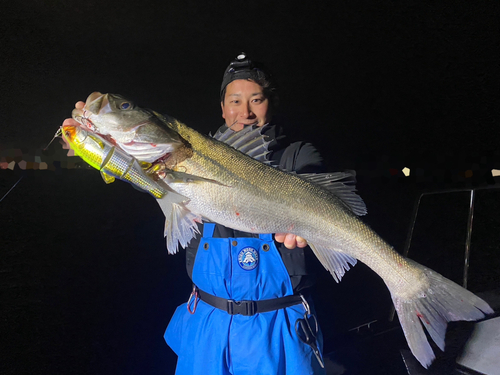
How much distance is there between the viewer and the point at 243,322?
1252mm

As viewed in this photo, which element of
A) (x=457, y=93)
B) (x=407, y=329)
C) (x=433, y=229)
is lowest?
(x=407, y=329)

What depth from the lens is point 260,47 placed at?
2.89m

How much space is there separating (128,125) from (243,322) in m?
0.97

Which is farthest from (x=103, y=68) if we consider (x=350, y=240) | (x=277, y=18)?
(x=350, y=240)

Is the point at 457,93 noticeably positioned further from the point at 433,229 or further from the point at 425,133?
the point at 433,229

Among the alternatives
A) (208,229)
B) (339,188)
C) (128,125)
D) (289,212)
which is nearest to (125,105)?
(128,125)

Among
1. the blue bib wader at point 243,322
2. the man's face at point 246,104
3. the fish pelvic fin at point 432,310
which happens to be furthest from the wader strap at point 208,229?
the fish pelvic fin at point 432,310

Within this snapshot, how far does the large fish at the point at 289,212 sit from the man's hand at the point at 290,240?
4 cm

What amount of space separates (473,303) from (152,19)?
10.4 feet

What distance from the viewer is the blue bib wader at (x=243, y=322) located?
121 cm

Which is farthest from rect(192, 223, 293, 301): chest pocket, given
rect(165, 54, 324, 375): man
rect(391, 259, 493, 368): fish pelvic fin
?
rect(391, 259, 493, 368): fish pelvic fin

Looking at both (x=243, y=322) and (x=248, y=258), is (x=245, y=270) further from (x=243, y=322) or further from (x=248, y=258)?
(x=243, y=322)

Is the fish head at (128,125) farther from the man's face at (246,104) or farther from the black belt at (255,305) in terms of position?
Answer: the black belt at (255,305)

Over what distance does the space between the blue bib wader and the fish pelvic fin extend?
0.43 meters
